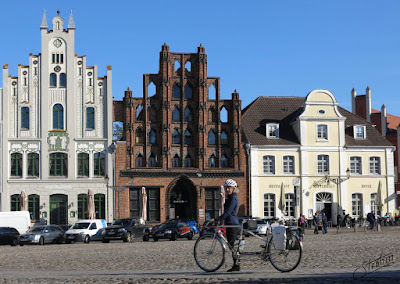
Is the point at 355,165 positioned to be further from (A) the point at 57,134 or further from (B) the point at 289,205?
(A) the point at 57,134

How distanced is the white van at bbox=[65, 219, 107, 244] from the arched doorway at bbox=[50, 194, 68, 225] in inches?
404

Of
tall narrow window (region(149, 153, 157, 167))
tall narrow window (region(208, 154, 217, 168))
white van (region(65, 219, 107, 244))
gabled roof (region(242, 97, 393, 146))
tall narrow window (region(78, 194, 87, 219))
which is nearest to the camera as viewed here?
white van (region(65, 219, 107, 244))

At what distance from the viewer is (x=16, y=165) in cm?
5772

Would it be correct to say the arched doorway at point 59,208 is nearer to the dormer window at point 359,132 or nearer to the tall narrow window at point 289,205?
the tall narrow window at point 289,205

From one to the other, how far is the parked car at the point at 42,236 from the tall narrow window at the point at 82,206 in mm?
11619

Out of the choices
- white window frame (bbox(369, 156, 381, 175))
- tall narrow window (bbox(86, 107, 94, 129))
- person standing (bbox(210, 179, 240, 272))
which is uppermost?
tall narrow window (bbox(86, 107, 94, 129))

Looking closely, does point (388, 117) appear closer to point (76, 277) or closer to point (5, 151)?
point (5, 151)

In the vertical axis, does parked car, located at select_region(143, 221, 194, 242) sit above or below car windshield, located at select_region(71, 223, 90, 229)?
below

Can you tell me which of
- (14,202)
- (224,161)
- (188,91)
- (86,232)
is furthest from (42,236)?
(224,161)

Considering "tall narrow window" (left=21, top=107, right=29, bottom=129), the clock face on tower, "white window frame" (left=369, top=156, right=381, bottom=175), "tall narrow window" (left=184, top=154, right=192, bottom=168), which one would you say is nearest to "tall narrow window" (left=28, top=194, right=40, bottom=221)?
"tall narrow window" (left=21, top=107, right=29, bottom=129)

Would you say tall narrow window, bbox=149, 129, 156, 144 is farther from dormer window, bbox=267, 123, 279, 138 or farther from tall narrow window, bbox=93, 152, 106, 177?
dormer window, bbox=267, 123, 279, 138

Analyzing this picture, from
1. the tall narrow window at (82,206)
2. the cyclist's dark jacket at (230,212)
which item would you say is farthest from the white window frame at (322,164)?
the cyclist's dark jacket at (230,212)

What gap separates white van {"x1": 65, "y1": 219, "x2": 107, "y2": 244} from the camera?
45844 millimetres

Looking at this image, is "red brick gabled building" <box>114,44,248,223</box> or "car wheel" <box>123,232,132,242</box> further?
"red brick gabled building" <box>114,44,248,223</box>
